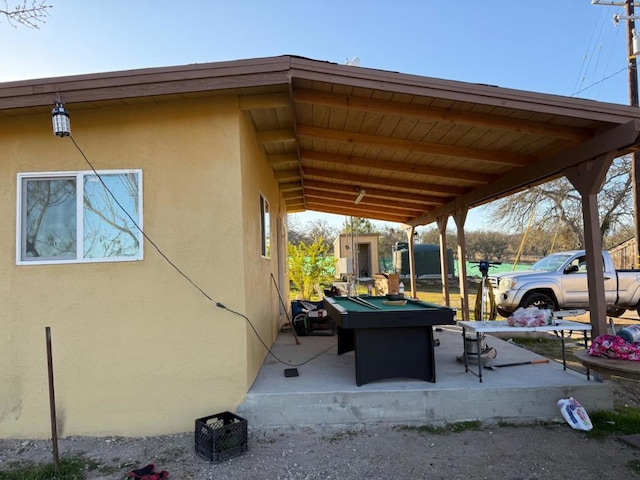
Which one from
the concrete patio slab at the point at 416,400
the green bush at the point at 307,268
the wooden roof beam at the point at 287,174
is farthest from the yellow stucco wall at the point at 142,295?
the green bush at the point at 307,268

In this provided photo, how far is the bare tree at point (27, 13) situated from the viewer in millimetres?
5223

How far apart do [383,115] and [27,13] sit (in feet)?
15.3

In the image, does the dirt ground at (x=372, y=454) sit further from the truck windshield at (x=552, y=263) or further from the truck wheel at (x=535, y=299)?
the truck windshield at (x=552, y=263)

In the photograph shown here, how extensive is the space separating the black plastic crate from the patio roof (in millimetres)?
2841

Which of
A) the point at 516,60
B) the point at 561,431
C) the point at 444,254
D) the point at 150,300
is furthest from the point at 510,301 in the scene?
the point at 516,60

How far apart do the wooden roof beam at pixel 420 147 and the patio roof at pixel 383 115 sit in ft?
0.04

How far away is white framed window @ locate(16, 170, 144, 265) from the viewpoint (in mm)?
3943

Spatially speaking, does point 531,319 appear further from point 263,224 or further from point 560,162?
point 263,224

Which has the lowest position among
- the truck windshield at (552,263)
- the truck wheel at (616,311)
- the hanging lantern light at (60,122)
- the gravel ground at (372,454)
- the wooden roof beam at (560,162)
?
the gravel ground at (372,454)

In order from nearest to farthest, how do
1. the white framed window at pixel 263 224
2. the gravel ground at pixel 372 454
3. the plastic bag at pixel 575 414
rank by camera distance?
Result: 1. the gravel ground at pixel 372 454
2. the plastic bag at pixel 575 414
3. the white framed window at pixel 263 224

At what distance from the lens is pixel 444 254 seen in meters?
10.1

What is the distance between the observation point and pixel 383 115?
4664mm

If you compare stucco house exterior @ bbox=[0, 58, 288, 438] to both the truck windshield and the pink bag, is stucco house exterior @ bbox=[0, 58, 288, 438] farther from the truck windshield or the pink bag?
the truck windshield

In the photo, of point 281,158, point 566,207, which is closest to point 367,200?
point 281,158
